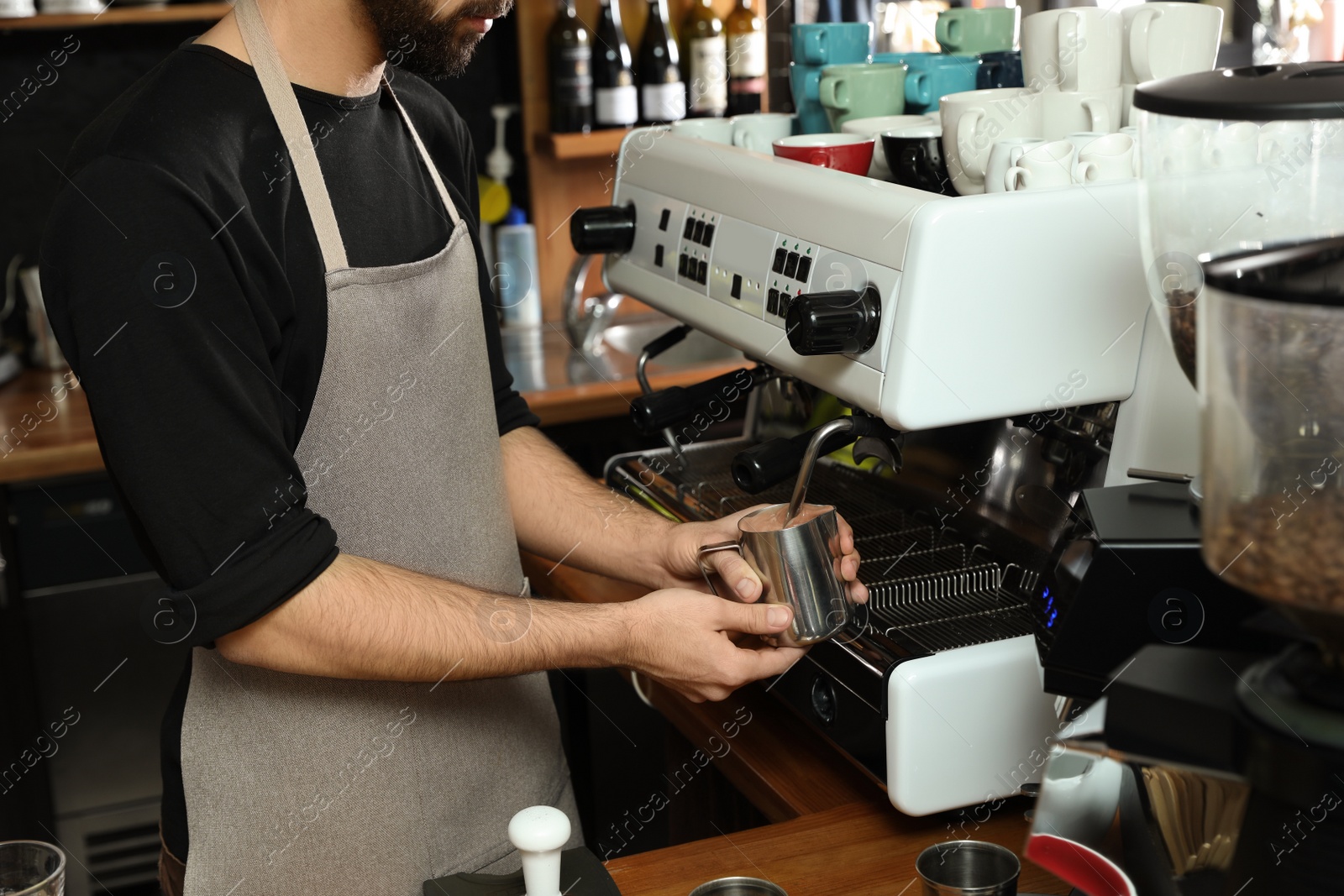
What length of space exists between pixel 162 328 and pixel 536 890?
431 mm

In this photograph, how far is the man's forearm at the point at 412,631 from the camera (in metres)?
0.92

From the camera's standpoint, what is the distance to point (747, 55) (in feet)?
8.61

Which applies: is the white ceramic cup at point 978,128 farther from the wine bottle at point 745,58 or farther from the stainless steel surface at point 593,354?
the wine bottle at point 745,58

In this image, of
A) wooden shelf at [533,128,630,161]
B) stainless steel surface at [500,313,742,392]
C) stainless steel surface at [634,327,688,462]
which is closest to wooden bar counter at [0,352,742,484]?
stainless steel surface at [500,313,742,392]

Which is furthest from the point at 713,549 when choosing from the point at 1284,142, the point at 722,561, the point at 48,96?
the point at 48,96

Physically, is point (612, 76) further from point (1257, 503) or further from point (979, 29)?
point (1257, 503)

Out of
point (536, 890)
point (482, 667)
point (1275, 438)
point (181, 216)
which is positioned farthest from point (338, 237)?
point (1275, 438)

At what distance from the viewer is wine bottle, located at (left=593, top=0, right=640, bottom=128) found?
8.30 ft

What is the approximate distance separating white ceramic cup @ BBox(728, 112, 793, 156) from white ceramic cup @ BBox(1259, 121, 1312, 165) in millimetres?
628

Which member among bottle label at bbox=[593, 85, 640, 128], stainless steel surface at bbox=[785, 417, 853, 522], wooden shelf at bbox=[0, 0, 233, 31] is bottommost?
stainless steel surface at bbox=[785, 417, 853, 522]

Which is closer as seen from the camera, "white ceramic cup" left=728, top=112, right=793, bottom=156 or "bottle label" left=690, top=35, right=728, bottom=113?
"white ceramic cup" left=728, top=112, right=793, bottom=156

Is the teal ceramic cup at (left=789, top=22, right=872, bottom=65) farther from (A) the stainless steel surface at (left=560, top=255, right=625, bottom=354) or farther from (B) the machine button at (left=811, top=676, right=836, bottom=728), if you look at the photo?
(A) the stainless steel surface at (left=560, top=255, right=625, bottom=354)

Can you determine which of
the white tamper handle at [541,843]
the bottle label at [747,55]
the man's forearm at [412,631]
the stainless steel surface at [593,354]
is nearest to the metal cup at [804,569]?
the man's forearm at [412,631]

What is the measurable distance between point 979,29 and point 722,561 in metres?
0.70
